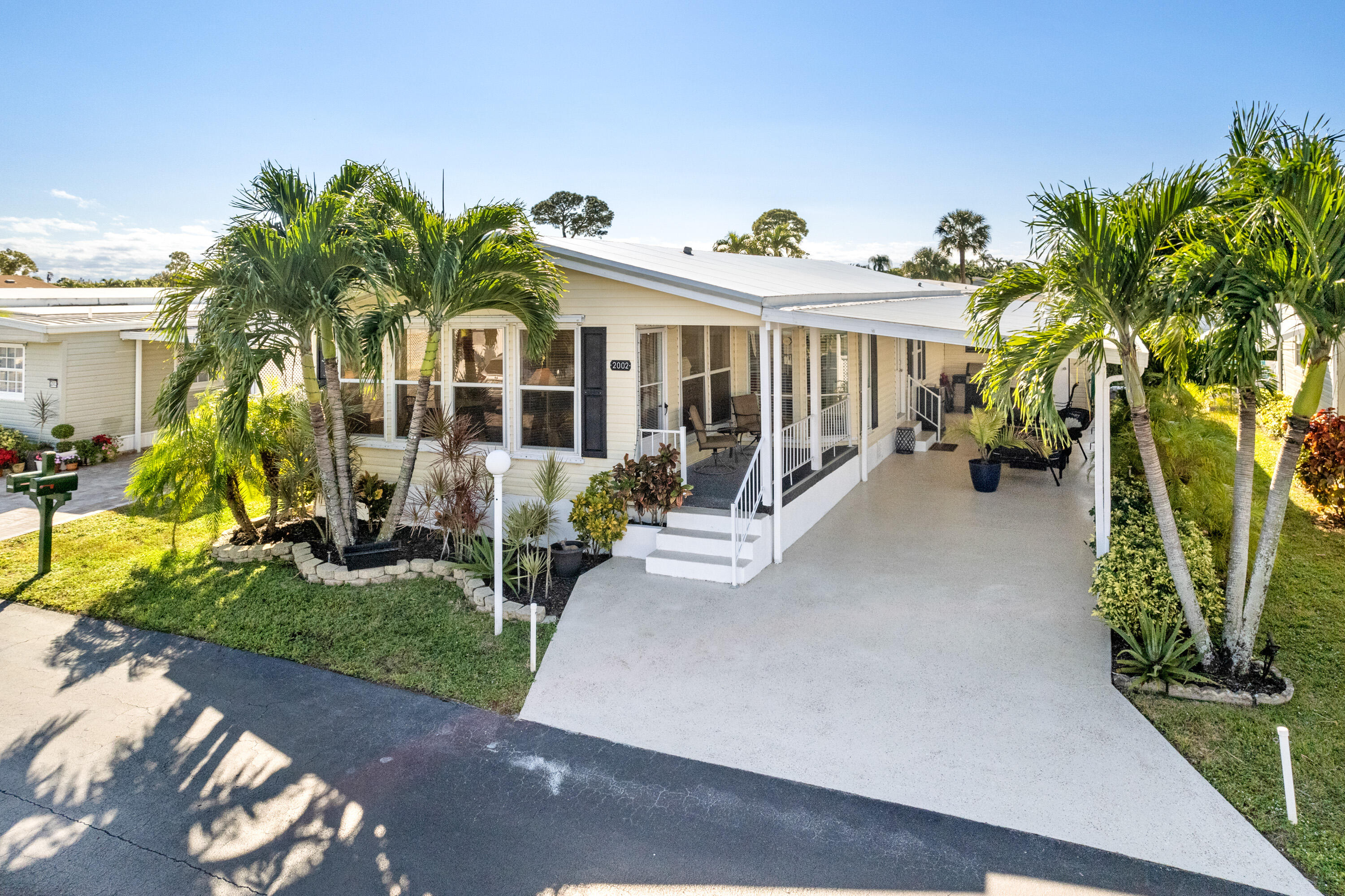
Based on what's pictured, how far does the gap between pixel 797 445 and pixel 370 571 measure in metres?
5.39

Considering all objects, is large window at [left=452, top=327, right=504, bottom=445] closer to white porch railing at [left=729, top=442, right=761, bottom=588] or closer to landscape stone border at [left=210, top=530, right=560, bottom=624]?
landscape stone border at [left=210, top=530, right=560, bottom=624]

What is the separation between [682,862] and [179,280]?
722cm

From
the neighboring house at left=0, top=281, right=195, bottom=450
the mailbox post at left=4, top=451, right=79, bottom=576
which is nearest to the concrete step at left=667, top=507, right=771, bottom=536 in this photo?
the mailbox post at left=4, top=451, right=79, bottom=576

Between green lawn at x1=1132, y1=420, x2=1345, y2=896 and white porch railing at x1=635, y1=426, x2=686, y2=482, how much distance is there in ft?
16.3

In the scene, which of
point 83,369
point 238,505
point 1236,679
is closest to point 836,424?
point 1236,679

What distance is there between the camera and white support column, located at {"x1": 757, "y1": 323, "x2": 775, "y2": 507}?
8.36 meters

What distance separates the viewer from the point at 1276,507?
5.47 metres

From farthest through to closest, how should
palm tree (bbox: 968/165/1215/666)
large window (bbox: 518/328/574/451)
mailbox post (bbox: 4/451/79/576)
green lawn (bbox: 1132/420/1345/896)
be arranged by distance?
large window (bbox: 518/328/574/451), mailbox post (bbox: 4/451/79/576), palm tree (bbox: 968/165/1215/666), green lawn (bbox: 1132/420/1345/896)

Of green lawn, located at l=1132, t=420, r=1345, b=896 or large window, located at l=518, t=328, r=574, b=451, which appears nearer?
green lawn, located at l=1132, t=420, r=1345, b=896

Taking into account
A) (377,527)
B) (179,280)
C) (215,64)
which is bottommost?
(377,527)

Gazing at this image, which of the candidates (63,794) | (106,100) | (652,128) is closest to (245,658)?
(63,794)

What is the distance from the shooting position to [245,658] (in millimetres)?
6836

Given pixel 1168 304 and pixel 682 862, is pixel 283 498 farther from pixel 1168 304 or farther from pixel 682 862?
pixel 1168 304

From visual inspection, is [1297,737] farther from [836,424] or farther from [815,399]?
[836,424]
